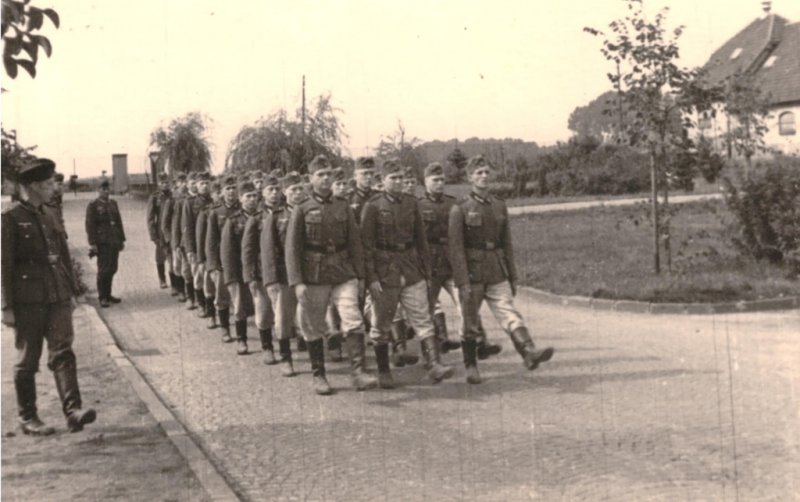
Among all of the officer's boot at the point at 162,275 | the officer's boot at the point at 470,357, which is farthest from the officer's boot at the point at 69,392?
the officer's boot at the point at 162,275

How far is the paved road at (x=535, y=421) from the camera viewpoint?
5.91m

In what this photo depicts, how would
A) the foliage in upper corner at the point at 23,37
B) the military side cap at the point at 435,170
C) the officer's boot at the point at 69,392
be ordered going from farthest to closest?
1. the military side cap at the point at 435,170
2. the officer's boot at the point at 69,392
3. the foliage in upper corner at the point at 23,37

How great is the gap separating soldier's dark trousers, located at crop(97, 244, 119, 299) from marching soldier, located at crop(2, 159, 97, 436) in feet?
25.0

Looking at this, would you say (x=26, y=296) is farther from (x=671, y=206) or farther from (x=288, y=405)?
(x=671, y=206)

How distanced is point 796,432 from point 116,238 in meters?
10.8

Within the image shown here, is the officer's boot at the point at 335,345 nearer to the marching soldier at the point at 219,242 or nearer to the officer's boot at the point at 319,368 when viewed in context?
the officer's boot at the point at 319,368

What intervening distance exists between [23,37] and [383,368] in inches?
182

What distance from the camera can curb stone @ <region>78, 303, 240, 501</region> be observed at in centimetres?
584

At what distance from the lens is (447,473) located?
6.14 meters

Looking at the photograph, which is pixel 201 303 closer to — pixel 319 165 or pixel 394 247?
pixel 319 165

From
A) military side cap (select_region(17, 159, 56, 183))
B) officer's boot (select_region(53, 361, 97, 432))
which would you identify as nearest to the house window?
military side cap (select_region(17, 159, 56, 183))

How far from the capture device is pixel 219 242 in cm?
1152

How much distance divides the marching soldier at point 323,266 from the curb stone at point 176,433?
1405mm

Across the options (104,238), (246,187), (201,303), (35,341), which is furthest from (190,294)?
(35,341)
